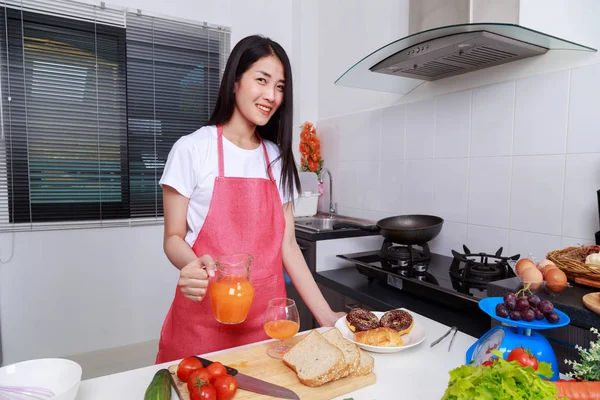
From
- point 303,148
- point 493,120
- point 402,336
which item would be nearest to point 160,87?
point 303,148

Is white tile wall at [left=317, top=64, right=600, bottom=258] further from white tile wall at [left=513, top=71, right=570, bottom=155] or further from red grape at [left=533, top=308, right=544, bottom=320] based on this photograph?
red grape at [left=533, top=308, right=544, bottom=320]

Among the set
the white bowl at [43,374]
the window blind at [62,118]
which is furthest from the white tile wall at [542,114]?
the window blind at [62,118]

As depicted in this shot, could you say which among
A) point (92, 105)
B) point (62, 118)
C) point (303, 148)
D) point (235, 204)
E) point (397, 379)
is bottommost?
point (397, 379)

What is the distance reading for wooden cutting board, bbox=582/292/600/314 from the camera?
999mm

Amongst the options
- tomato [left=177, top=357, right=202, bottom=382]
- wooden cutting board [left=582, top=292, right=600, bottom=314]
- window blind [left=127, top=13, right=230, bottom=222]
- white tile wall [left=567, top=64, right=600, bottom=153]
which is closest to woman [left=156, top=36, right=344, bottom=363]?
tomato [left=177, top=357, right=202, bottom=382]

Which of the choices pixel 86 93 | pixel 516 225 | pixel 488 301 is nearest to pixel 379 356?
pixel 488 301

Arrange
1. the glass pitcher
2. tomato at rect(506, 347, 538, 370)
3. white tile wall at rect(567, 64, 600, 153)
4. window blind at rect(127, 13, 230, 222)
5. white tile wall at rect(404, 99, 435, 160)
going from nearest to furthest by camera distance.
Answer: tomato at rect(506, 347, 538, 370), the glass pitcher, white tile wall at rect(567, 64, 600, 153), white tile wall at rect(404, 99, 435, 160), window blind at rect(127, 13, 230, 222)

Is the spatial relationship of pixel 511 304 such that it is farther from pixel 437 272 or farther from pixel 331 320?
pixel 437 272

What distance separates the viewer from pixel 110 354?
9.50 feet

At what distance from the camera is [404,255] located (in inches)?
78.4

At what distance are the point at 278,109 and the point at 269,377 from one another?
0.96 m

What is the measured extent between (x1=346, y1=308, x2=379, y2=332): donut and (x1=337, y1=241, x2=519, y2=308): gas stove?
0.49m

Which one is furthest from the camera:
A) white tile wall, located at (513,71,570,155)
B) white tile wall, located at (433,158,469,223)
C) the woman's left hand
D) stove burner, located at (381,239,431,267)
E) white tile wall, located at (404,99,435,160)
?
white tile wall, located at (404,99,435,160)

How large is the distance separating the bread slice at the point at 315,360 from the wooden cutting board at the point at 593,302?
633mm
